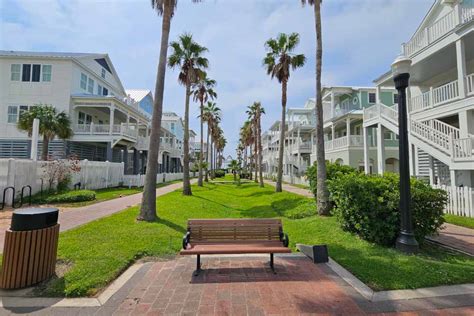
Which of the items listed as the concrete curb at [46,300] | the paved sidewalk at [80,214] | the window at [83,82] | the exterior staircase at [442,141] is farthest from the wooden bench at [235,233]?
the window at [83,82]

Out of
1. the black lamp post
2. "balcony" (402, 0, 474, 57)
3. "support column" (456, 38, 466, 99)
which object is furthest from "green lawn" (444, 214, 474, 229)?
"balcony" (402, 0, 474, 57)

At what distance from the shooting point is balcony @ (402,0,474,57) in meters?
12.5

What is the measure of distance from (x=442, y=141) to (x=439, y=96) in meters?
3.46

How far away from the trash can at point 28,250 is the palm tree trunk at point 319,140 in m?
8.32

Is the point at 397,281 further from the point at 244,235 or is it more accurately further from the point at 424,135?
the point at 424,135

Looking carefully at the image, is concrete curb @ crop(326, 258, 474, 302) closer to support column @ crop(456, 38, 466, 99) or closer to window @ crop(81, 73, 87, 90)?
support column @ crop(456, 38, 466, 99)

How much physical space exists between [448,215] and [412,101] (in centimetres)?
926

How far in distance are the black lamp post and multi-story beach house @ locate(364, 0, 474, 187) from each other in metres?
6.99

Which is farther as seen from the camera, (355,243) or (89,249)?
(355,243)

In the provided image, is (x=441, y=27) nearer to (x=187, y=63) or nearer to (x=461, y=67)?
(x=461, y=67)

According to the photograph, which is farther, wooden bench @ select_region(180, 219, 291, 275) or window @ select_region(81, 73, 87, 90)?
window @ select_region(81, 73, 87, 90)

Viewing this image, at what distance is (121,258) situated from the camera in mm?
5391

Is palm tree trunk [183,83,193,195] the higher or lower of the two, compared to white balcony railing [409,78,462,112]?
lower

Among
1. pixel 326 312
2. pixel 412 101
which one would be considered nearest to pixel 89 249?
pixel 326 312
